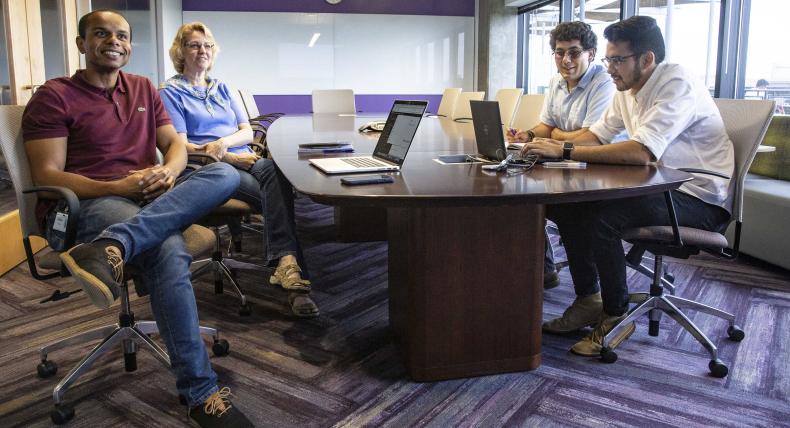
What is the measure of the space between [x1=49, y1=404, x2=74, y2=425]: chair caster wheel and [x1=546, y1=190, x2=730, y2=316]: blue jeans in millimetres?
1917

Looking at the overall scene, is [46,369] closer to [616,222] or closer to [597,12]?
[616,222]

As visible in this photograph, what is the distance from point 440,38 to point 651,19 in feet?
25.0

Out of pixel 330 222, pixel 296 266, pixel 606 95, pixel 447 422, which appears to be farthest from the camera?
pixel 330 222

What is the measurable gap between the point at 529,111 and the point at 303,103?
19.3 feet

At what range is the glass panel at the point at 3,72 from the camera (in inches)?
Answer: 155

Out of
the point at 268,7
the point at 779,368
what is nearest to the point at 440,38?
the point at 268,7

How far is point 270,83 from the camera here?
9.41m

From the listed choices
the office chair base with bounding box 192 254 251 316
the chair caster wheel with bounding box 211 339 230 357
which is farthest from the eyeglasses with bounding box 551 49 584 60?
the chair caster wheel with bounding box 211 339 230 357

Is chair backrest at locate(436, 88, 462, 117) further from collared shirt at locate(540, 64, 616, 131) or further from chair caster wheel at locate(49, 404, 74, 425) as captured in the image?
chair caster wheel at locate(49, 404, 74, 425)

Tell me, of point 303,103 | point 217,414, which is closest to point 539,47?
point 303,103

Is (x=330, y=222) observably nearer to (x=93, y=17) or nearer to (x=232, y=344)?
(x=232, y=344)

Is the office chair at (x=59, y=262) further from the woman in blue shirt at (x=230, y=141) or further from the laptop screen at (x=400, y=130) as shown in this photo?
the laptop screen at (x=400, y=130)

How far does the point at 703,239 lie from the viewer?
231cm


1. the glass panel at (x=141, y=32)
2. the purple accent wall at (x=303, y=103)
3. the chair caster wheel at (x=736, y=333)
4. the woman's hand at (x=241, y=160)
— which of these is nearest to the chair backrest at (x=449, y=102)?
the purple accent wall at (x=303, y=103)
